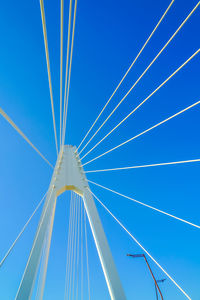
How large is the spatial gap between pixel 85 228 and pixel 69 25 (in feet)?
15.0

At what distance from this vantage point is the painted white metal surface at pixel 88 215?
95.7 inches

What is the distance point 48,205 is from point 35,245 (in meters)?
0.76

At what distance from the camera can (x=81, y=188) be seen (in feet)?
12.9

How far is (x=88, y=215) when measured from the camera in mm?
3420

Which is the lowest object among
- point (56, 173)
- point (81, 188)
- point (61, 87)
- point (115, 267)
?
point (115, 267)

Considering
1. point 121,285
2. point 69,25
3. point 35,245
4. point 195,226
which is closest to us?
point 195,226

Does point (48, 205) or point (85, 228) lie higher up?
point (85, 228)

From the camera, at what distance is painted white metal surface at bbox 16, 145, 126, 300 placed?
243 cm

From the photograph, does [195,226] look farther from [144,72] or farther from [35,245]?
[144,72]

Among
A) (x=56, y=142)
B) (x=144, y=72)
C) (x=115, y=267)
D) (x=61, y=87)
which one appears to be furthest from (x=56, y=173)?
(x=144, y=72)

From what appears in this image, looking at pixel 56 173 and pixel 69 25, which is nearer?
pixel 69 25

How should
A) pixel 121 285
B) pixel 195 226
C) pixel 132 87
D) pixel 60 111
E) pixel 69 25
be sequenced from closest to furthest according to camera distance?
pixel 195 226 < pixel 121 285 < pixel 69 25 < pixel 132 87 < pixel 60 111

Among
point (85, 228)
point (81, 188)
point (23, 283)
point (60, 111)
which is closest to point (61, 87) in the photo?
point (60, 111)

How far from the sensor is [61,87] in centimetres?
404
